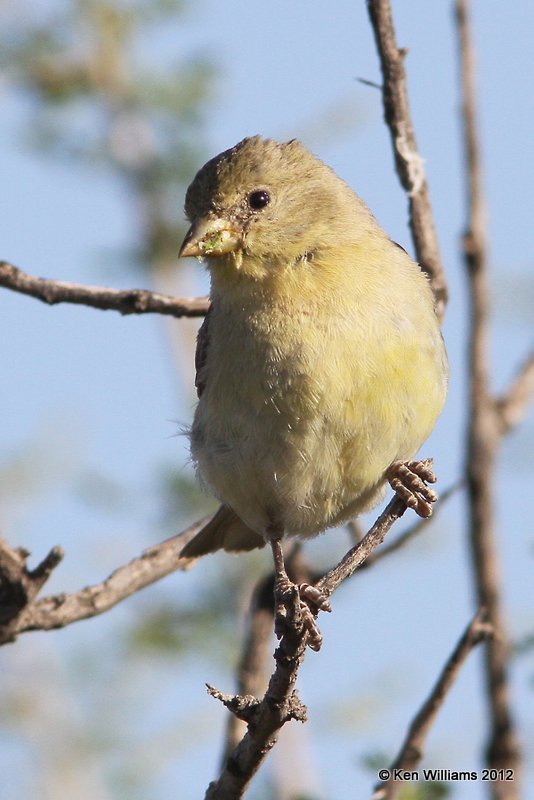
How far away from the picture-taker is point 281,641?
385cm

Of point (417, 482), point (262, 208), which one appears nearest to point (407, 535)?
point (417, 482)

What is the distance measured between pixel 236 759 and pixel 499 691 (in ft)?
2.60

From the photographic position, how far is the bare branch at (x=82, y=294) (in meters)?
5.21

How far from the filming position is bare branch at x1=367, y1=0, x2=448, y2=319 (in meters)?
5.21

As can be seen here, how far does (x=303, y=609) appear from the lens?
3850mm

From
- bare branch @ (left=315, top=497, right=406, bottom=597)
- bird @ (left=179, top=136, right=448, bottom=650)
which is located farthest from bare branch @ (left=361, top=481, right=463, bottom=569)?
bare branch @ (left=315, top=497, right=406, bottom=597)

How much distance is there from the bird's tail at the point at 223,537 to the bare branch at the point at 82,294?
987 mm

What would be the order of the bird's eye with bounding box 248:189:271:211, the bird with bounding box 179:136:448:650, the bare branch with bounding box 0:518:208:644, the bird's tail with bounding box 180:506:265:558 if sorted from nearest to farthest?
the bare branch with bounding box 0:518:208:644 → the bird with bounding box 179:136:448:650 → the bird's eye with bounding box 248:189:271:211 → the bird's tail with bounding box 180:506:265:558

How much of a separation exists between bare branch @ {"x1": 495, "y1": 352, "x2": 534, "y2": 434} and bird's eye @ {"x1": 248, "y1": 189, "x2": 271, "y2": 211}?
1.28 m

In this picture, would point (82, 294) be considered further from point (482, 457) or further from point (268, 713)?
point (268, 713)

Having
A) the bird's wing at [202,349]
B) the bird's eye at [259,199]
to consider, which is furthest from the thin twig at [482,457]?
the bird's wing at [202,349]

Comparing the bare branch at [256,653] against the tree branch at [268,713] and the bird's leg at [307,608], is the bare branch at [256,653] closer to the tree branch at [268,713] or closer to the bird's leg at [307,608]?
the bird's leg at [307,608]

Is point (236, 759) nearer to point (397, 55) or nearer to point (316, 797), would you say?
point (316, 797)

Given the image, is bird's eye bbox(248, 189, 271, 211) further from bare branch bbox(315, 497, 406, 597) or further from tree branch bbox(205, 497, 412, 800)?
tree branch bbox(205, 497, 412, 800)
